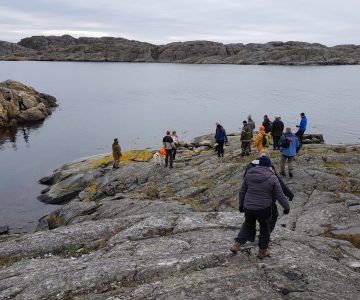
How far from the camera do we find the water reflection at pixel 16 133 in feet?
216

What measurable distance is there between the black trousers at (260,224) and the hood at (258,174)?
0.85 m

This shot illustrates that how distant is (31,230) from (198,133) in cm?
3955

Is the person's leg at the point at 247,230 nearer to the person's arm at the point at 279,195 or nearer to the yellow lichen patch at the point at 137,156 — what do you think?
the person's arm at the point at 279,195

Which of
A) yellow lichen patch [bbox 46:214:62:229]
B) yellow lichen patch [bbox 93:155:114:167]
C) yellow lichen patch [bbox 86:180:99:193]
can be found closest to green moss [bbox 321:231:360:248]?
yellow lichen patch [bbox 46:214:62:229]

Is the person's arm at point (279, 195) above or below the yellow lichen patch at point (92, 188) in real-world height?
above

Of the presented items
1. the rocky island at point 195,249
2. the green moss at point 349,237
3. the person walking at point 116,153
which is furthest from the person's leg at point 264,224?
the person walking at point 116,153

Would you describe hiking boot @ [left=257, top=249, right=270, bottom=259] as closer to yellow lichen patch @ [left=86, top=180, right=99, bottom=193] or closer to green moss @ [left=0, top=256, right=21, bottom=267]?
green moss @ [left=0, top=256, right=21, bottom=267]

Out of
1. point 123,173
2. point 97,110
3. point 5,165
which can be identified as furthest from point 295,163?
point 97,110

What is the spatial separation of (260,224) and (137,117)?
7388cm

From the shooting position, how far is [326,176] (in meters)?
25.3

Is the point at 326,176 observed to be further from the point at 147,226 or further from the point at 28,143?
the point at 28,143

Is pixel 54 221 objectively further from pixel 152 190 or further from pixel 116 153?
pixel 116 153

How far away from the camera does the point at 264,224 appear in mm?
12047

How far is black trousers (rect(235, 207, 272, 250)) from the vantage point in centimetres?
1173
